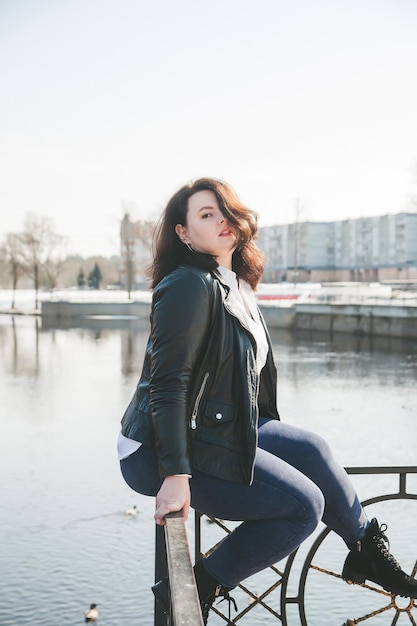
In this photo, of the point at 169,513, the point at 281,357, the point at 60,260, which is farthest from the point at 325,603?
the point at 60,260

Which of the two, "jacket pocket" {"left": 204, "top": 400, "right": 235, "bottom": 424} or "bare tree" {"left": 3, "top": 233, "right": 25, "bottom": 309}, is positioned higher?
"bare tree" {"left": 3, "top": 233, "right": 25, "bottom": 309}

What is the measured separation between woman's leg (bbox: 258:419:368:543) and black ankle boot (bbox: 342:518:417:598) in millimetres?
68

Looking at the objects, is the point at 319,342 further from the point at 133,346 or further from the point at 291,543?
the point at 291,543

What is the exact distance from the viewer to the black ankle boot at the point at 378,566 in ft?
7.36

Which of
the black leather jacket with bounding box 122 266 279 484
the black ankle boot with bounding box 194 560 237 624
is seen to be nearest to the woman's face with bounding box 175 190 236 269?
the black leather jacket with bounding box 122 266 279 484

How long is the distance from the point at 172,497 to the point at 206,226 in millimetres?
801

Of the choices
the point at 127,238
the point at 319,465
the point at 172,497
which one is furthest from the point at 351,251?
the point at 172,497

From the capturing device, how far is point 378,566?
7.38 ft

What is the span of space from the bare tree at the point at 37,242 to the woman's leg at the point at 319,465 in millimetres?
54699

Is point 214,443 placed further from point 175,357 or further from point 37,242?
point 37,242

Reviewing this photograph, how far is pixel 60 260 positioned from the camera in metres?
64.1

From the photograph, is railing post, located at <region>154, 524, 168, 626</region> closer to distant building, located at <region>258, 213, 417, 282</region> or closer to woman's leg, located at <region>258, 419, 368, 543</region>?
woman's leg, located at <region>258, 419, 368, 543</region>

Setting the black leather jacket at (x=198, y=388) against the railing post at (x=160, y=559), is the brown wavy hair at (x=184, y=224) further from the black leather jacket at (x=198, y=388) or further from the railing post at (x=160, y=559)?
the railing post at (x=160, y=559)

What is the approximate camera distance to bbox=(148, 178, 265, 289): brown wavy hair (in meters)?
2.21
